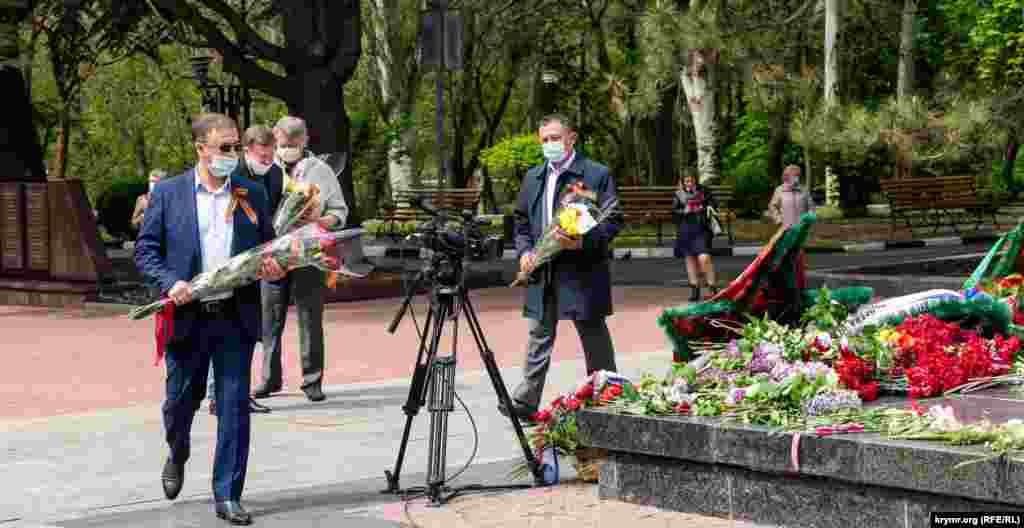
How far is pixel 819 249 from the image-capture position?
31203 millimetres

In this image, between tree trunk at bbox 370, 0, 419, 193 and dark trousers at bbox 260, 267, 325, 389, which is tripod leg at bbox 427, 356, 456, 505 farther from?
tree trunk at bbox 370, 0, 419, 193

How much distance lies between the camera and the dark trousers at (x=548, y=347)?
10.4m

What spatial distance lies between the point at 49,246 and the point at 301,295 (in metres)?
11.8

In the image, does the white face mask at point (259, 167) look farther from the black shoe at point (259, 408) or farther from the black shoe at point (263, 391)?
the black shoe at point (263, 391)

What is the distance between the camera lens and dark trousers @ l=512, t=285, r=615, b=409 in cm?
1045

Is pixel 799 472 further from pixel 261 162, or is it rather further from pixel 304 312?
pixel 304 312

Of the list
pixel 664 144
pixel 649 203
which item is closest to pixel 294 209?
pixel 649 203

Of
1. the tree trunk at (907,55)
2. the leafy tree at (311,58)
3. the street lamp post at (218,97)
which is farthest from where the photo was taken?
the tree trunk at (907,55)

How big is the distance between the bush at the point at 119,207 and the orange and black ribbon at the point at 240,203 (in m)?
33.6

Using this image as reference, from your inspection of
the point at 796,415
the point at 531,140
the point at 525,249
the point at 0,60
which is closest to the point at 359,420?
the point at 525,249

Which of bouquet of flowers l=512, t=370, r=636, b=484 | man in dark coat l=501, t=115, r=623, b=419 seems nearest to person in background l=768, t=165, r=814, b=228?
man in dark coat l=501, t=115, r=623, b=419

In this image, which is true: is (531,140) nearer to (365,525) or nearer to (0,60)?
(0,60)

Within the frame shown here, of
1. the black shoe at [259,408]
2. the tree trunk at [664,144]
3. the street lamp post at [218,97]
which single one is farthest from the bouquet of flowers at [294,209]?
the tree trunk at [664,144]

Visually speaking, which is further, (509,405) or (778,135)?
(778,135)
